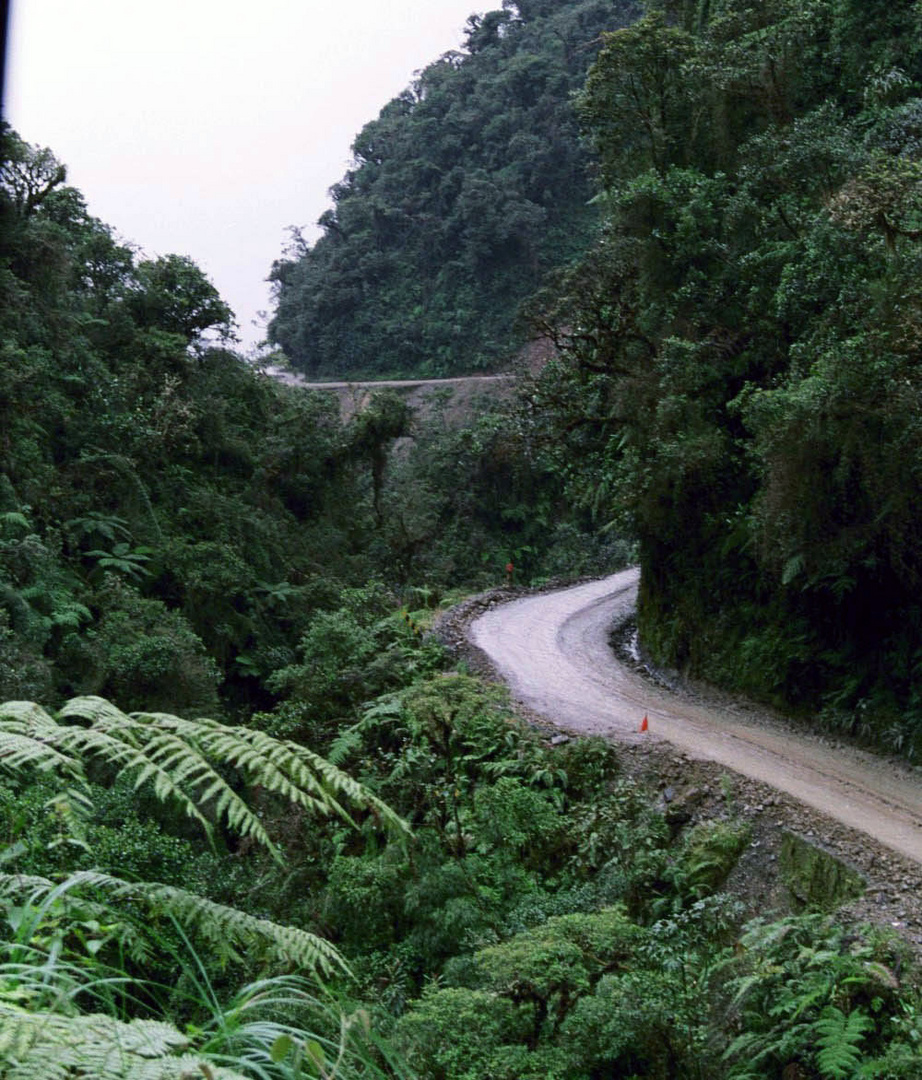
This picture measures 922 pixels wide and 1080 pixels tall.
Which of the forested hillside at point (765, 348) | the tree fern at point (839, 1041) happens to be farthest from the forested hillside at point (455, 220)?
the tree fern at point (839, 1041)

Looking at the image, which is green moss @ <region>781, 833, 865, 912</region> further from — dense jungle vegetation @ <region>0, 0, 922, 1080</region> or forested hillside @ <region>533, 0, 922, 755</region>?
forested hillside @ <region>533, 0, 922, 755</region>

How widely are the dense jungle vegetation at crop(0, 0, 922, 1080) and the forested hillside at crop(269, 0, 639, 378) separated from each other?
19084mm

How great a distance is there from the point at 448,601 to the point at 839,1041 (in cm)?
1738

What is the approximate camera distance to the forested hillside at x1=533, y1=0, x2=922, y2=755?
1098 centimetres

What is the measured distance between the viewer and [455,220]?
158ft

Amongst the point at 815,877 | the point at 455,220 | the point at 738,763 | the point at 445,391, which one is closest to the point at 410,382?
the point at 445,391

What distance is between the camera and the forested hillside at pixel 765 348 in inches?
432

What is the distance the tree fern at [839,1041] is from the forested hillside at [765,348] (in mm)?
5862

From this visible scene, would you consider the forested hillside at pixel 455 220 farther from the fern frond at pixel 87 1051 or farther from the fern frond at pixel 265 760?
the fern frond at pixel 87 1051

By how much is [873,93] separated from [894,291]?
586 cm

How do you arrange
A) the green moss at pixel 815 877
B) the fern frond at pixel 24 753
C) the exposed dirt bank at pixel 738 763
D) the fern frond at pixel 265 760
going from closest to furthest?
the fern frond at pixel 24 753
the fern frond at pixel 265 760
the green moss at pixel 815 877
the exposed dirt bank at pixel 738 763

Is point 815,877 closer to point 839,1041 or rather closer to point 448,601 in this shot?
point 839,1041

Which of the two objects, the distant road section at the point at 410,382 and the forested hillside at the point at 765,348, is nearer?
the forested hillside at the point at 765,348

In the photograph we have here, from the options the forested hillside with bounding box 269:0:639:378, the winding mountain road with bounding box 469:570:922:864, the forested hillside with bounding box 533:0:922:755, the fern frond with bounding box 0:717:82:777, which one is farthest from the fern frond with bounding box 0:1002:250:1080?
the forested hillside with bounding box 269:0:639:378
